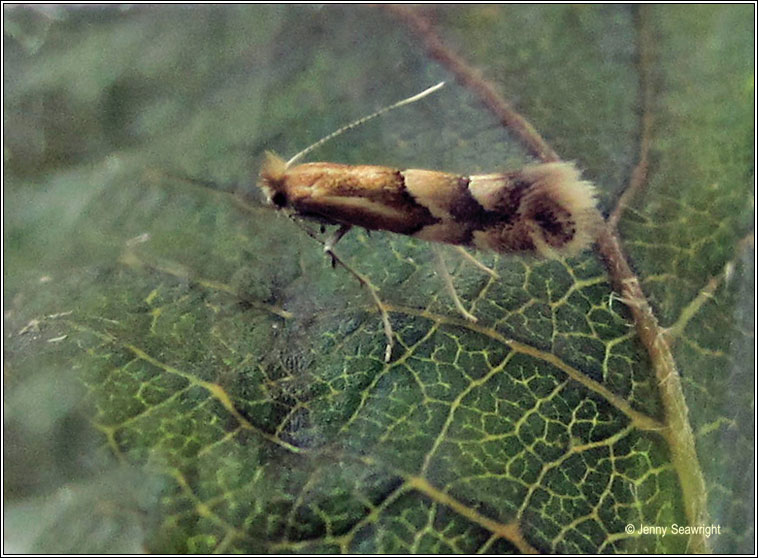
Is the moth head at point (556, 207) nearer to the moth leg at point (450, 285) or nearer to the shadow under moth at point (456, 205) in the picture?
the shadow under moth at point (456, 205)

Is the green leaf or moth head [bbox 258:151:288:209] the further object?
moth head [bbox 258:151:288:209]

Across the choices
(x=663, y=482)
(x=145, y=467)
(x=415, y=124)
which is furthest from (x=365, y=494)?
(x=415, y=124)

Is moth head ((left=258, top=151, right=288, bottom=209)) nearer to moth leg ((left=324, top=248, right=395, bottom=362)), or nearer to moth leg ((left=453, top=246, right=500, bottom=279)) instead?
moth leg ((left=324, top=248, right=395, bottom=362))

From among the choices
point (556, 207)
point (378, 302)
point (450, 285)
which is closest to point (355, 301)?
point (378, 302)

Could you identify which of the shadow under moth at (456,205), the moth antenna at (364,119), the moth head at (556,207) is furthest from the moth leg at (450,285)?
the moth antenna at (364,119)

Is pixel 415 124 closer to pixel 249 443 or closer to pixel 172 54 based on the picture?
pixel 172 54

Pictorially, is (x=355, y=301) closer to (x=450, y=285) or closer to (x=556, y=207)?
(x=450, y=285)

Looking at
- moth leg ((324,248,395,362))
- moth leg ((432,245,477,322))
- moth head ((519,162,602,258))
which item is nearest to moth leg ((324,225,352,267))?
moth leg ((324,248,395,362))
